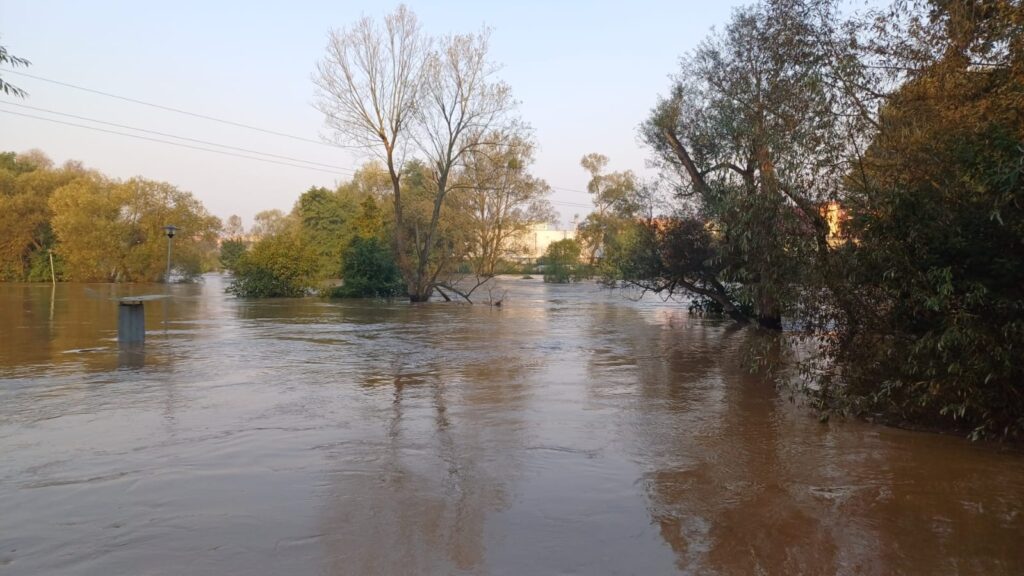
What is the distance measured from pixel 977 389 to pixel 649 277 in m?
14.1

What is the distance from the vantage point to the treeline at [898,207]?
6.23 meters

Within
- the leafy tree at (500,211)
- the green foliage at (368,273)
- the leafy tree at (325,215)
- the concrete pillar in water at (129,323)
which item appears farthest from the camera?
the leafy tree at (325,215)

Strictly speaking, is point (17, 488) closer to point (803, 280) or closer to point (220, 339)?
point (803, 280)

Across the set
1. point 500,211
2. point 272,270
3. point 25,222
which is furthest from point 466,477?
point 25,222

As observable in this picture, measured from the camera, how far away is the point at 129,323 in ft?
44.2

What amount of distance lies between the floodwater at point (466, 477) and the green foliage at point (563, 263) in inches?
1938

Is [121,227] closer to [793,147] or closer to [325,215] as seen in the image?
[325,215]

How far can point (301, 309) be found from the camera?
2572 cm

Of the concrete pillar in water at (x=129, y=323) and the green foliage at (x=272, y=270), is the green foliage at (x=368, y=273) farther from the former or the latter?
the concrete pillar in water at (x=129, y=323)

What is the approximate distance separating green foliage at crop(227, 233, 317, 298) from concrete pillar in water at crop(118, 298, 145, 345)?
19.8m

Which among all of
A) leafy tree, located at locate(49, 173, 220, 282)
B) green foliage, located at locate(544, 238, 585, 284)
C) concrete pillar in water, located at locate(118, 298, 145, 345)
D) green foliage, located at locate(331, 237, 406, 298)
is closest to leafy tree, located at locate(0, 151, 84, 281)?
leafy tree, located at locate(49, 173, 220, 282)

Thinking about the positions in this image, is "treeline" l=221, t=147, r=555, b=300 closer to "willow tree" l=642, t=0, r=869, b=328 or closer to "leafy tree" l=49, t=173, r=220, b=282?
"leafy tree" l=49, t=173, r=220, b=282

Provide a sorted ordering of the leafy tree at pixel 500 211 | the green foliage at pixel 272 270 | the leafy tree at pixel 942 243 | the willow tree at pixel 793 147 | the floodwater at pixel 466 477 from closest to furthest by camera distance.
Answer: the floodwater at pixel 466 477
the leafy tree at pixel 942 243
the willow tree at pixel 793 147
the green foliage at pixel 272 270
the leafy tree at pixel 500 211

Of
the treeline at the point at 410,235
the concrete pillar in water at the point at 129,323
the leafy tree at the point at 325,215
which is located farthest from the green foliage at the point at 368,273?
the leafy tree at the point at 325,215
